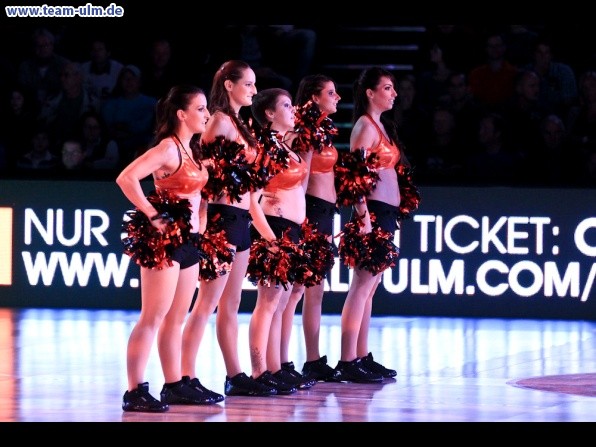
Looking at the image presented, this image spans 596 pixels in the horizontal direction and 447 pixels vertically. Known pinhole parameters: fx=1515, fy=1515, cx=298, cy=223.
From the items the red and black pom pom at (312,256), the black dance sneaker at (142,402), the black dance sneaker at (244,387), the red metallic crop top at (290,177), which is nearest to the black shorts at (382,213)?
the red and black pom pom at (312,256)

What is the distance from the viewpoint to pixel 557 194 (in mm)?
12516

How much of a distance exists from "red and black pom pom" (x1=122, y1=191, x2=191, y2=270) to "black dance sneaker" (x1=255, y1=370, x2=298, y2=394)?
1.26 m

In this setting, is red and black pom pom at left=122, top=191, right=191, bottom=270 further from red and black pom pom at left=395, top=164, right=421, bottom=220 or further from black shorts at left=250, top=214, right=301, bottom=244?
red and black pom pom at left=395, top=164, right=421, bottom=220

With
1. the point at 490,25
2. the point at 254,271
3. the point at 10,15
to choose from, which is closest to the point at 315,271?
the point at 254,271

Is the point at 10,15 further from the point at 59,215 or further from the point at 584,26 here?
the point at 584,26

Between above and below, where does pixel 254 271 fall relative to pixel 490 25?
below

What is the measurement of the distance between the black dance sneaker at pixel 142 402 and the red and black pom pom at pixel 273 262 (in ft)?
3.49

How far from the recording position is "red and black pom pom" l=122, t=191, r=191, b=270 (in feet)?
25.5

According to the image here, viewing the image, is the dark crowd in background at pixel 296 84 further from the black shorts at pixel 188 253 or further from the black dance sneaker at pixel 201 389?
the black shorts at pixel 188 253

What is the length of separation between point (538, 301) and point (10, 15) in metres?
6.33

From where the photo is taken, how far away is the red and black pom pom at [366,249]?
30.6 feet

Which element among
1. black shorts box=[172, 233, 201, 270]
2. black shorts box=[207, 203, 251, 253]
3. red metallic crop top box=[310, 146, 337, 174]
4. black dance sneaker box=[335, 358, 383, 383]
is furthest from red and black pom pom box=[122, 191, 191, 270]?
black dance sneaker box=[335, 358, 383, 383]

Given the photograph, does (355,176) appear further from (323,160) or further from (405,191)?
(405,191)
